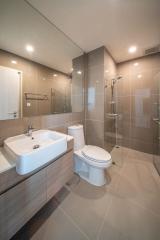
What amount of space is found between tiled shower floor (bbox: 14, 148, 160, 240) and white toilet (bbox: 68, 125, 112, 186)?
0.11 m

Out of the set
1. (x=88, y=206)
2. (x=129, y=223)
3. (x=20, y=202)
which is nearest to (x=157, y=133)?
(x=129, y=223)

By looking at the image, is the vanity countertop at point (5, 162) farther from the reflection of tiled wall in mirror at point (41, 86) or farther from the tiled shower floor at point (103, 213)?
the tiled shower floor at point (103, 213)

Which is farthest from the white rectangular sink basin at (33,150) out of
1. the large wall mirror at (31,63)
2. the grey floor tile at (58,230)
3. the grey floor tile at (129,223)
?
the grey floor tile at (129,223)

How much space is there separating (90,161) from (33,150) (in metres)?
0.96

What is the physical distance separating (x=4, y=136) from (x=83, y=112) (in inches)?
60.1

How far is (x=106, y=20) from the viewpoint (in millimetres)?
1558

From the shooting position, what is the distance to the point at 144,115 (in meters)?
2.66

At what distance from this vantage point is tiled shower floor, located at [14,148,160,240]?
1.08 metres

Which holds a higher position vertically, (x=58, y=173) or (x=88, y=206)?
(x=58, y=173)

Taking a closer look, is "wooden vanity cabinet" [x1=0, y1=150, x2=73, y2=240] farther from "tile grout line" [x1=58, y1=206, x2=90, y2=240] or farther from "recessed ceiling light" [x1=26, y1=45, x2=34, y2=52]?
"recessed ceiling light" [x1=26, y1=45, x2=34, y2=52]

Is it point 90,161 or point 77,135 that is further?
point 77,135

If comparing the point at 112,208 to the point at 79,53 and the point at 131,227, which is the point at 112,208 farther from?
the point at 79,53

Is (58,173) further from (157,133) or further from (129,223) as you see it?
(157,133)

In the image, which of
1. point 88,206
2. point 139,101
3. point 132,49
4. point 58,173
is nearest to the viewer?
point 58,173
